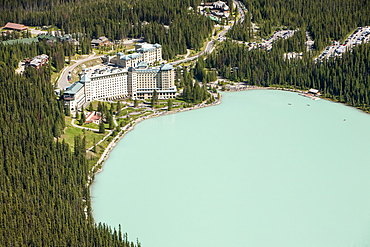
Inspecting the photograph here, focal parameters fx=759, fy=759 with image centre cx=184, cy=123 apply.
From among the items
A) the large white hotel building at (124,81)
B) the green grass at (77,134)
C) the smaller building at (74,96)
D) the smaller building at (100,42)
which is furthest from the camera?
the smaller building at (100,42)

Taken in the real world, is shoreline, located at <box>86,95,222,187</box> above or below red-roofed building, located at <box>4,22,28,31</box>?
below

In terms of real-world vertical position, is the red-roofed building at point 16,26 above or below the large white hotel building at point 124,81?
above

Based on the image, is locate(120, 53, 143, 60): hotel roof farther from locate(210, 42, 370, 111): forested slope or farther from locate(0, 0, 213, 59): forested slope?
locate(210, 42, 370, 111): forested slope

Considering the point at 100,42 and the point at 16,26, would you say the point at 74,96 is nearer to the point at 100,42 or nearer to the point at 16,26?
the point at 100,42

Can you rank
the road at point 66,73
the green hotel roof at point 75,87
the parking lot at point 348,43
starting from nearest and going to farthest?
the green hotel roof at point 75,87 → the road at point 66,73 → the parking lot at point 348,43

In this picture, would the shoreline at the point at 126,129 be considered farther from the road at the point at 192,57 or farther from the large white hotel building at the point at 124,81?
the road at the point at 192,57

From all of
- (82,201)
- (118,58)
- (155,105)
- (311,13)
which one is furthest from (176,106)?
(311,13)

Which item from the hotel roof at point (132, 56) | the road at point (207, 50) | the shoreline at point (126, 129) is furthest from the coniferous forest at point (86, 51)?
A: the hotel roof at point (132, 56)

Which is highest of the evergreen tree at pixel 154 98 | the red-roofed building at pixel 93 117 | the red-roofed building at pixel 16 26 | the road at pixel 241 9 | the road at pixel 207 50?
the road at pixel 241 9

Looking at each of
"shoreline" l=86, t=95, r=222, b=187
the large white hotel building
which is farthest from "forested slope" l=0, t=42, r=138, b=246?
the large white hotel building
